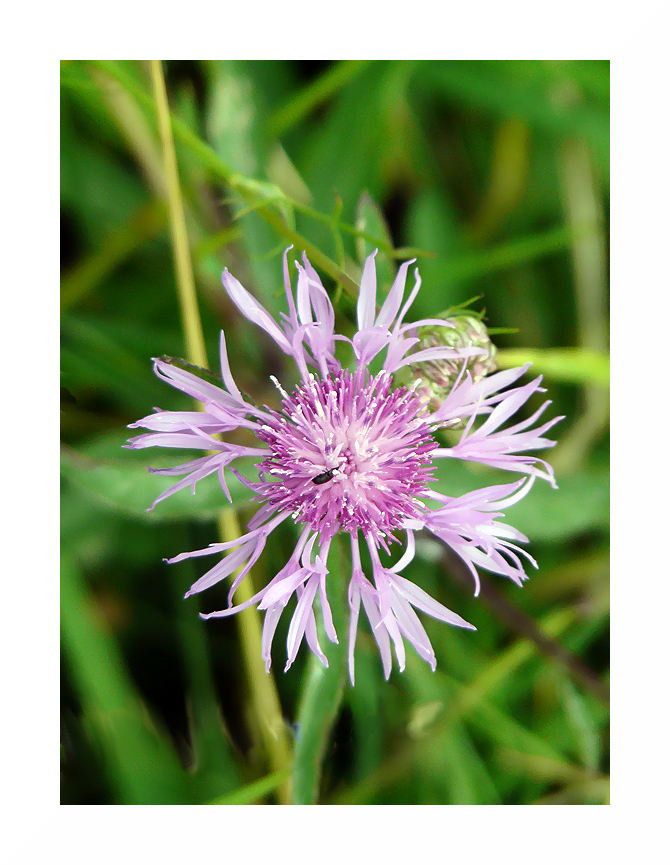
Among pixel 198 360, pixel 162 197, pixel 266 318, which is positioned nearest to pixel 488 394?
pixel 266 318

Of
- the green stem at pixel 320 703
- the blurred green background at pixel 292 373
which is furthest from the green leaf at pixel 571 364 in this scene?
the green stem at pixel 320 703

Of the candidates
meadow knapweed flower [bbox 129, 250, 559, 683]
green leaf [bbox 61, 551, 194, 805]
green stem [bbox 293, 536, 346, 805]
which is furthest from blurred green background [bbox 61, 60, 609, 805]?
meadow knapweed flower [bbox 129, 250, 559, 683]

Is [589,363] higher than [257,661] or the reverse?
higher

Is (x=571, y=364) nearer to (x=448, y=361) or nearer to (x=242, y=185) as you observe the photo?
(x=448, y=361)
